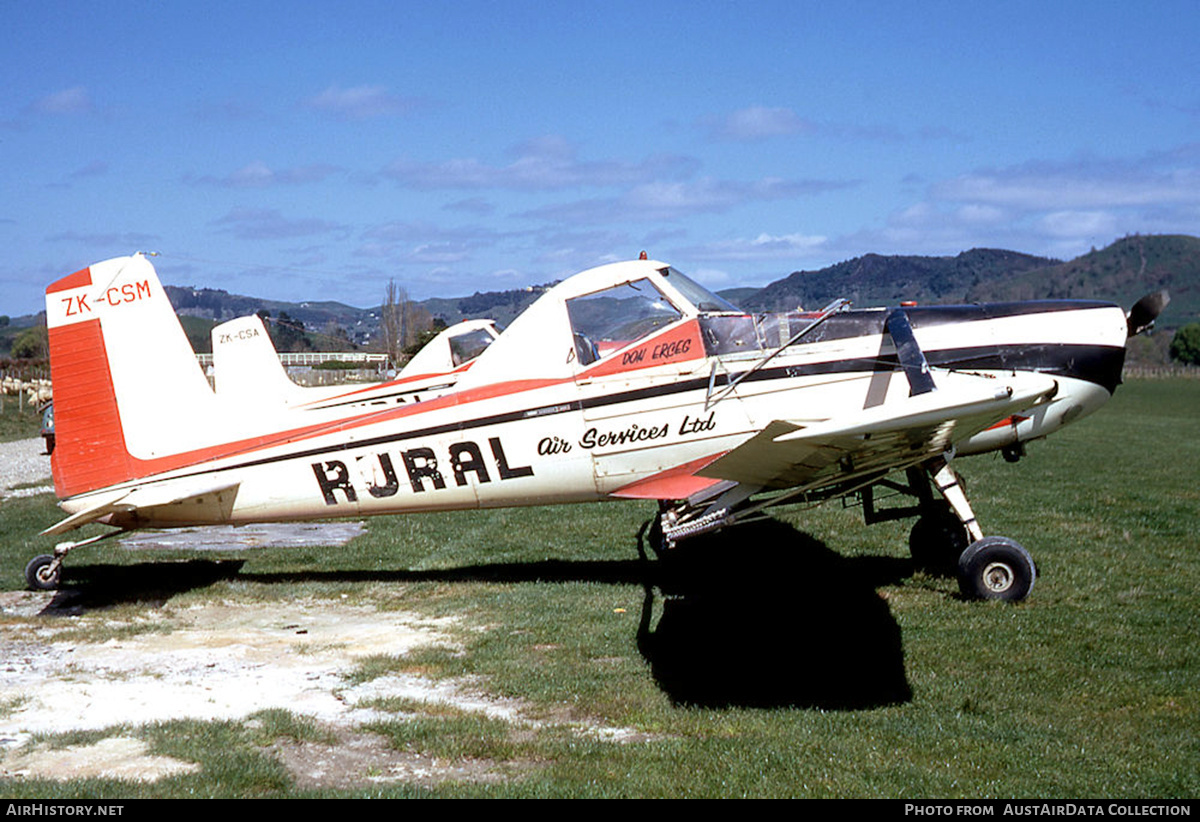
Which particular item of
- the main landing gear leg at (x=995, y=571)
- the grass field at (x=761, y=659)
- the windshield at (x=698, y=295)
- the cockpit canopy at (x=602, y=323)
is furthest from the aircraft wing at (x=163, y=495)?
the main landing gear leg at (x=995, y=571)

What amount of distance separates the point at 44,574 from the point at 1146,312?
365 inches

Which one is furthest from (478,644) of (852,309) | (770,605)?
(852,309)

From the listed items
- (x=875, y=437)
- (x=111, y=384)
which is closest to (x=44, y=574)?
(x=111, y=384)

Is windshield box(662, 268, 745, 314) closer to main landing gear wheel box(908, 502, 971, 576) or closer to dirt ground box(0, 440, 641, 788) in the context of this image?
main landing gear wheel box(908, 502, 971, 576)

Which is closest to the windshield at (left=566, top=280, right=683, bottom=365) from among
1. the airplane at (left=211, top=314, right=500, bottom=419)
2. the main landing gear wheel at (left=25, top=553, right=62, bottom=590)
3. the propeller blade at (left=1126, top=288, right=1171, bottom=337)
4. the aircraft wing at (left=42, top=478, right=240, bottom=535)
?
the aircraft wing at (left=42, top=478, right=240, bottom=535)

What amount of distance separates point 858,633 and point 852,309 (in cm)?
241

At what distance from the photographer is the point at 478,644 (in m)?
6.92

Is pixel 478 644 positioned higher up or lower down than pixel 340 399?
lower down

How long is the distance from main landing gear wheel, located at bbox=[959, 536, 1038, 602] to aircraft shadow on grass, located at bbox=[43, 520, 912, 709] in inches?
26.8

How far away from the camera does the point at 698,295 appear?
8.01 meters

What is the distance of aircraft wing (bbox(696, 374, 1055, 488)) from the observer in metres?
5.19

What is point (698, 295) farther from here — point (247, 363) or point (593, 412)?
point (247, 363)

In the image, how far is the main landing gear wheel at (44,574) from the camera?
28.1ft

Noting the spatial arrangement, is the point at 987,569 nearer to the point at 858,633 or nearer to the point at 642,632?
the point at 858,633
